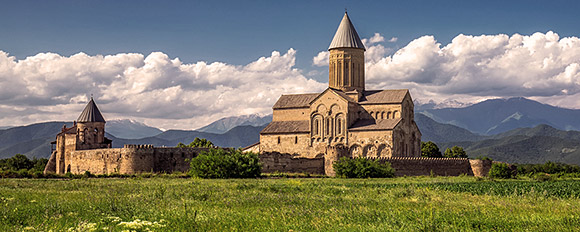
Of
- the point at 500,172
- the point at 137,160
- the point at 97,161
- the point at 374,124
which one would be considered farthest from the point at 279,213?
the point at 374,124

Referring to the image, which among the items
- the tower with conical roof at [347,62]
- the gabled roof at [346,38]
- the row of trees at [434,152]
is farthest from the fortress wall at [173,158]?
the row of trees at [434,152]

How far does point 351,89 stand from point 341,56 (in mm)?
3526

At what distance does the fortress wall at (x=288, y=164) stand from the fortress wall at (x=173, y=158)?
6185mm

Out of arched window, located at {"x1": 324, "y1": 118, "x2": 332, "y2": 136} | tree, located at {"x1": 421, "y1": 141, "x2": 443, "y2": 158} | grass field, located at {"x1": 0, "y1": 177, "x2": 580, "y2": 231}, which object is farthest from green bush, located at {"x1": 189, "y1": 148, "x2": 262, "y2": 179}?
tree, located at {"x1": 421, "y1": 141, "x2": 443, "y2": 158}

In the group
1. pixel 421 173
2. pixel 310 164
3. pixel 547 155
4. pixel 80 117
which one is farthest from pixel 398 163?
pixel 547 155

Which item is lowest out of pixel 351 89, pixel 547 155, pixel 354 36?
pixel 547 155

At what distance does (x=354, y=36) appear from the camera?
202 ft

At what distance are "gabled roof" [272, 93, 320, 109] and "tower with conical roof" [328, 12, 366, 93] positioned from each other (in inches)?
103

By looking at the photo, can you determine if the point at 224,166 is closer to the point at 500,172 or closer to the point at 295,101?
the point at 500,172

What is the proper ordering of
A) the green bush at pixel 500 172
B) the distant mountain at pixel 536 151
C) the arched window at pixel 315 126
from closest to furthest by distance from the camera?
the green bush at pixel 500 172 < the arched window at pixel 315 126 < the distant mountain at pixel 536 151

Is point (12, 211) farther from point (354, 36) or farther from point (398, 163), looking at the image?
point (354, 36)

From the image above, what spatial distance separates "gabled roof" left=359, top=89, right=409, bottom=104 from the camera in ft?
192

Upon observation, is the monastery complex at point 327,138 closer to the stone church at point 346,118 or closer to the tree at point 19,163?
the stone church at point 346,118

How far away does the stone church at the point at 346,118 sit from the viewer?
56031 millimetres
